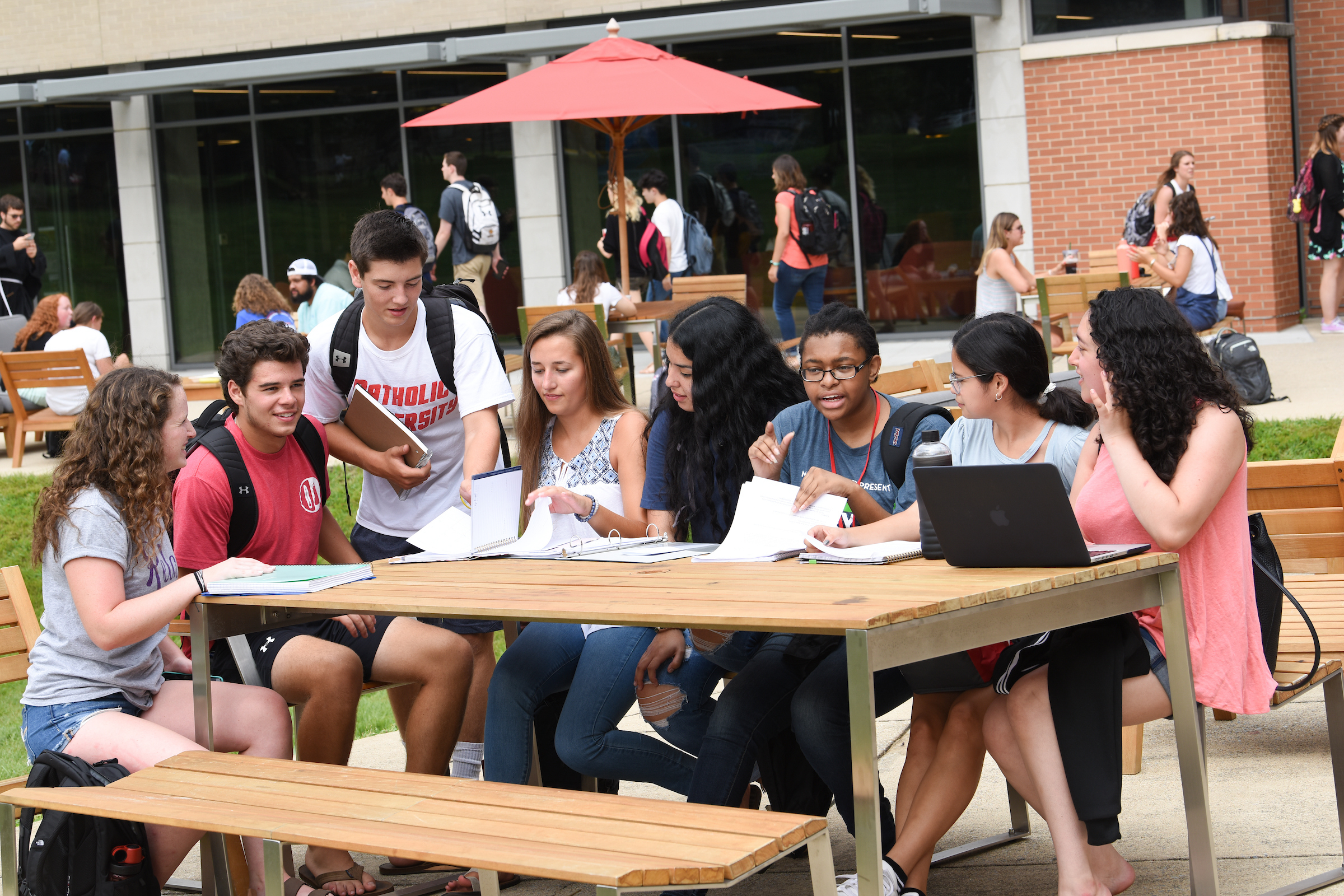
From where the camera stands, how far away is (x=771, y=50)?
15.9 metres

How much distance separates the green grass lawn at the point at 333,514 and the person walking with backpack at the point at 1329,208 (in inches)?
190

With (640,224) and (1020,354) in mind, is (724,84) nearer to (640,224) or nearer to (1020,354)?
(640,224)

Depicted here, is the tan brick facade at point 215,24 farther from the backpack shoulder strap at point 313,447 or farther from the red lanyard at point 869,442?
the red lanyard at point 869,442

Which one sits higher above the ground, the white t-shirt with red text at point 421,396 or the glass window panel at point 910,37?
the glass window panel at point 910,37

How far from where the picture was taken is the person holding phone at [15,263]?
581 inches

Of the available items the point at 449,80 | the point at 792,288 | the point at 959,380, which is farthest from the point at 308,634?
the point at 449,80

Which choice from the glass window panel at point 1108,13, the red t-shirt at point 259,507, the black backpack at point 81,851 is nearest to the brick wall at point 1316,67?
the glass window panel at point 1108,13

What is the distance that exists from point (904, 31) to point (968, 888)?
12.8m

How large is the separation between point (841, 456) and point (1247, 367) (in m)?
6.50

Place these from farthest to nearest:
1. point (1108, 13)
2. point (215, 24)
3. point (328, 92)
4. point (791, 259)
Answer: point (328, 92) < point (215, 24) < point (1108, 13) < point (791, 259)

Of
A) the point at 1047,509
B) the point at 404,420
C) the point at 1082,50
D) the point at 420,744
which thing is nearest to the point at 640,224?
the point at 1082,50

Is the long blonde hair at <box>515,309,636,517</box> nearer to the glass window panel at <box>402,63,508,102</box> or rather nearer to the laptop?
the laptop

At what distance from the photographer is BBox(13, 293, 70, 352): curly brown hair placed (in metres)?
13.1

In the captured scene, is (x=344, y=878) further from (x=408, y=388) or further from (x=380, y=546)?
(x=408, y=388)
